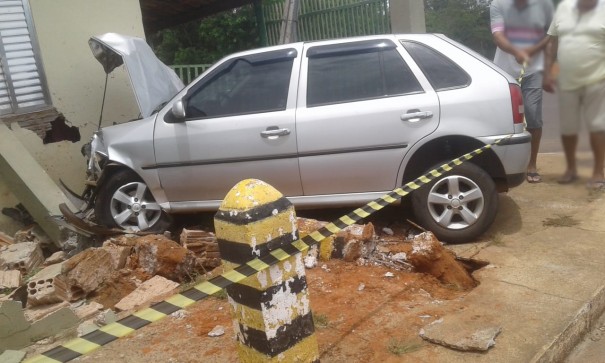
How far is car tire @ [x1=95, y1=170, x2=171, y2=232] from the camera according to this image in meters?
5.11

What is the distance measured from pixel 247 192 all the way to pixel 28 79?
5281 mm

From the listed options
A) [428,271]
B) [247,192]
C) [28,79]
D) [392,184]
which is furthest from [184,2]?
[247,192]

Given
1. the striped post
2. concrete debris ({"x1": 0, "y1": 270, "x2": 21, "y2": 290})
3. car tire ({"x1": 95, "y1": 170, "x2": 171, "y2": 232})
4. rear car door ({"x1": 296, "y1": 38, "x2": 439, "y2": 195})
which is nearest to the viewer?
the striped post

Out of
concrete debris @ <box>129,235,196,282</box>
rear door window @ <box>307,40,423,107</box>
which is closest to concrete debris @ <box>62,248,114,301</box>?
concrete debris @ <box>129,235,196,282</box>

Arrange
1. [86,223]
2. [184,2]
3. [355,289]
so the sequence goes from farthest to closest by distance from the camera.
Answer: [184,2] → [86,223] → [355,289]

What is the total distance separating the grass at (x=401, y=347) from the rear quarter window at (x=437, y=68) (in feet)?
7.25

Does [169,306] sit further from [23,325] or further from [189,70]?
[189,70]

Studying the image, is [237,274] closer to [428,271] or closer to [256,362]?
[256,362]

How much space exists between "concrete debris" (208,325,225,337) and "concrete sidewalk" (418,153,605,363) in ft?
4.08

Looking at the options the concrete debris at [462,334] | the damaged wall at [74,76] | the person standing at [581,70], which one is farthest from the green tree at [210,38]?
the concrete debris at [462,334]

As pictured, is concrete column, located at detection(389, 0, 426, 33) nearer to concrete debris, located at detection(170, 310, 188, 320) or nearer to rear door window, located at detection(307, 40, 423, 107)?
rear door window, located at detection(307, 40, 423, 107)

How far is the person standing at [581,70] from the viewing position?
4449mm

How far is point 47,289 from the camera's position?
13.4 feet

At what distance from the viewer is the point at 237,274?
211cm
